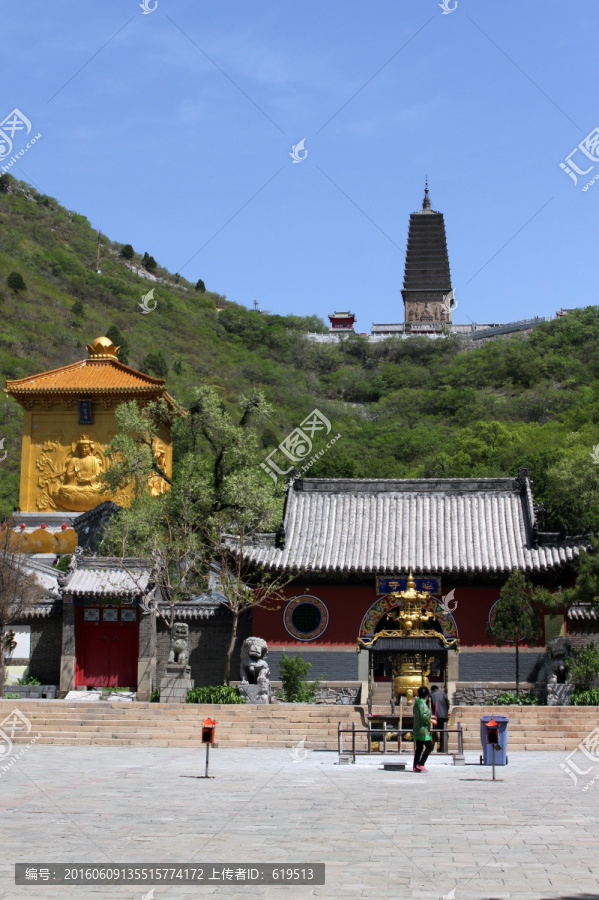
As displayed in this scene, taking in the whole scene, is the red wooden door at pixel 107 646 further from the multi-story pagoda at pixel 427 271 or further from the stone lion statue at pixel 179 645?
the multi-story pagoda at pixel 427 271

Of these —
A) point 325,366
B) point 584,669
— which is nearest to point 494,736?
point 584,669

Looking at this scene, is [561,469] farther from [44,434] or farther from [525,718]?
[525,718]

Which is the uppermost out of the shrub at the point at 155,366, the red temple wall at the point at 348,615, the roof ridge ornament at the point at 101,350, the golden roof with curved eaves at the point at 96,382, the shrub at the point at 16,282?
the shrub at the point at 16,282

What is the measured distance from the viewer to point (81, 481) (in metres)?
42.2

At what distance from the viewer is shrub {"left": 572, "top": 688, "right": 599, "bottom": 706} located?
65.2 ft

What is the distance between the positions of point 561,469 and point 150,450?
21.3 meters

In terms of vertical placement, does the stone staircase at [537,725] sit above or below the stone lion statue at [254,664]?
below

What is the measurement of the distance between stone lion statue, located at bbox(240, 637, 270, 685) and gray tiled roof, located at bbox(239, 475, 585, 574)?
421 centimetres

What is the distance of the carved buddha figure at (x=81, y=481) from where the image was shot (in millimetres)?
41875

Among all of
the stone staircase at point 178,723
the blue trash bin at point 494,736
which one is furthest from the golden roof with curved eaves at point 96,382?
the blue trash bin at point 494,736

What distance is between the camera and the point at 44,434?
42.9 metres

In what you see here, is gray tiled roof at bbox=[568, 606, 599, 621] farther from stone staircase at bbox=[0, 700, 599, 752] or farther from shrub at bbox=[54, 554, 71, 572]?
shrub at bbox=[54, 554, 71, 572]

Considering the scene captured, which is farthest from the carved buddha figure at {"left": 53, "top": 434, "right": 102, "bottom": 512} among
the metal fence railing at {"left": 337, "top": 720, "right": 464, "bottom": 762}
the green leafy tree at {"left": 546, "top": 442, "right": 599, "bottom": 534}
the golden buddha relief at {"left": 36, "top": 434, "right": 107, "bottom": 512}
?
the metal fence railing at {"left": 337, "top": 720, "right": 464, "bottom": 762}

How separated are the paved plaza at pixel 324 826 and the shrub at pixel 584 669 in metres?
7.32
